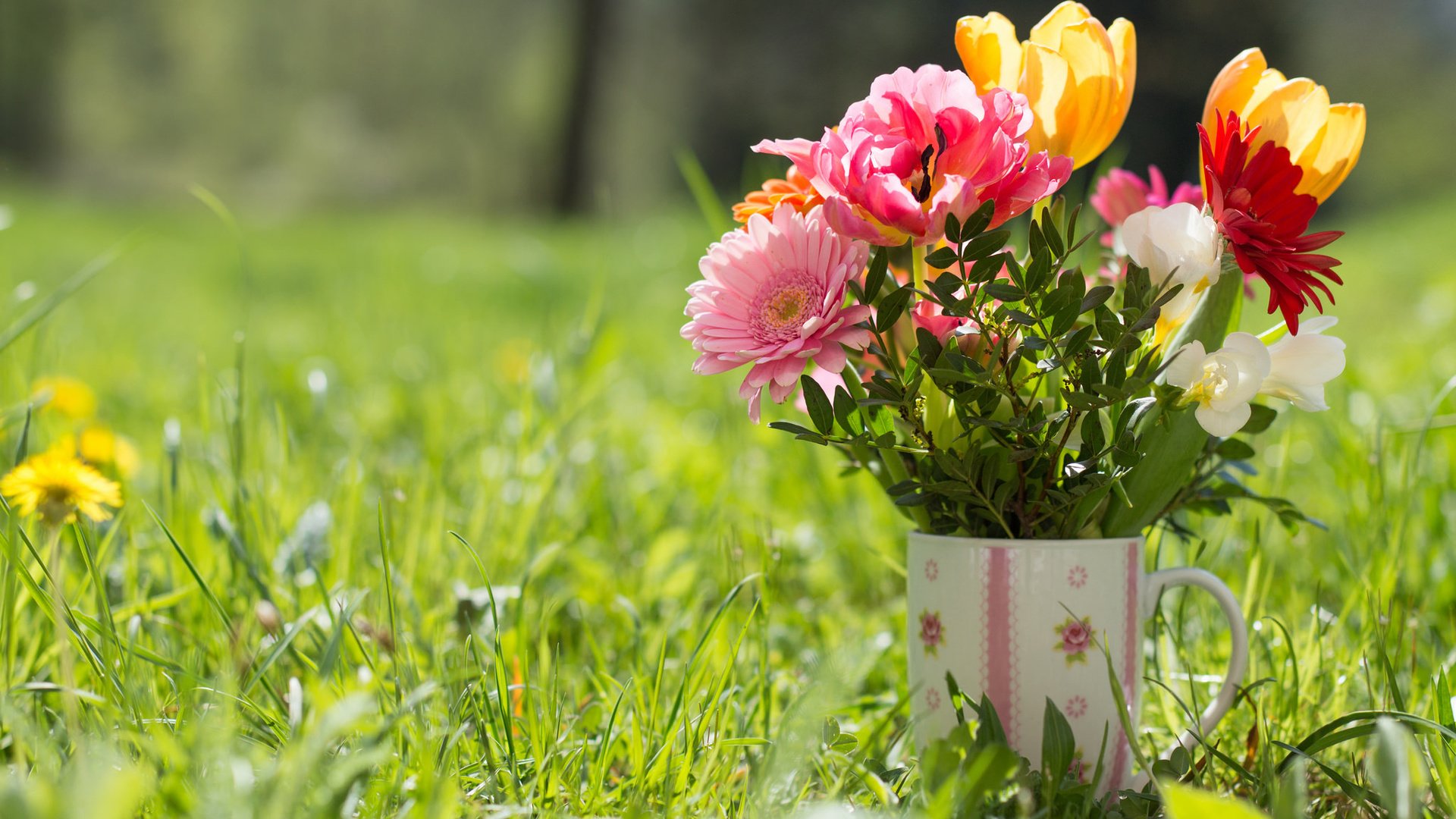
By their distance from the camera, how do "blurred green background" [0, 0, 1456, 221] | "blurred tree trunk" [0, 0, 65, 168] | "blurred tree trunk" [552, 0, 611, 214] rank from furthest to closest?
→ "blurred tree trunk" [0, 0, 65, 168], "blurred tree trunk" [552, 0, 611, 214], "blurred green background" [0, 0, 1456, 221]

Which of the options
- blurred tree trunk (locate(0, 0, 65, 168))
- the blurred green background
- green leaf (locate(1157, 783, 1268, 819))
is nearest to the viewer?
green leaf (locate(1157, 783, 1268, 819))

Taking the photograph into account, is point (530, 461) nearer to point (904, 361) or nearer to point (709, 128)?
point (904, 361)

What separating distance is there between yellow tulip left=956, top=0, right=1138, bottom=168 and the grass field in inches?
12.3

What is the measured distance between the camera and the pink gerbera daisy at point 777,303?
0.55 metres

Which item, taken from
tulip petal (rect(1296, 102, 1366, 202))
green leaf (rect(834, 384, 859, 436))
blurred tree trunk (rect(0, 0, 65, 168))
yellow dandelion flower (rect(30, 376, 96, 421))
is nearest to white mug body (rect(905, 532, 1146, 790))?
green leaf (rect(834, 384, 859, 436))

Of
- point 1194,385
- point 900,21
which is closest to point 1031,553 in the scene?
point 1194,385

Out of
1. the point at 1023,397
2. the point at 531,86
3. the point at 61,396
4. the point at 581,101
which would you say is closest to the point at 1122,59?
the point at 1023,397

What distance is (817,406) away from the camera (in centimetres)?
58

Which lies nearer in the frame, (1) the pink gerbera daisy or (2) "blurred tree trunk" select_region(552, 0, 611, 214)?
(1) the pink gerbera daisy

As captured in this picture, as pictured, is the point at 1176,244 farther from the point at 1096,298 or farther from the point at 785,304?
the point at 785,304

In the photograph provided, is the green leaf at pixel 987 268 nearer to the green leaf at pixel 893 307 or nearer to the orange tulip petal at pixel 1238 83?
the green leaf at pixel 893 307

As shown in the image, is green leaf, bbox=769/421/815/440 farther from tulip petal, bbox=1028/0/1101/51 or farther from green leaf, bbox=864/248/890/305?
tulip petal, bbox=1028/0/1101/51

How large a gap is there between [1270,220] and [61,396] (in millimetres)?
1084

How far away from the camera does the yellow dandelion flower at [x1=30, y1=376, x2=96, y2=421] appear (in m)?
0.89
